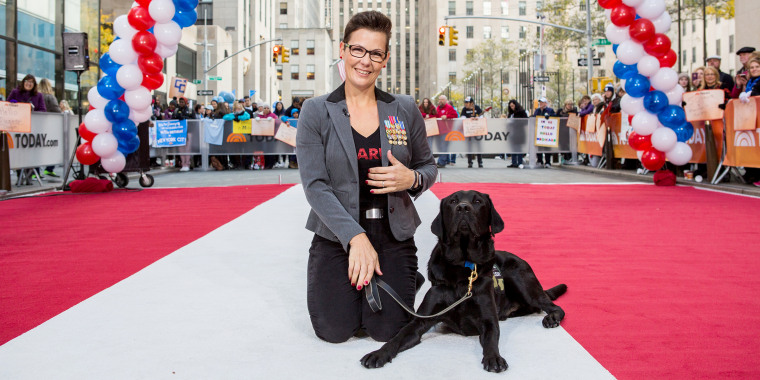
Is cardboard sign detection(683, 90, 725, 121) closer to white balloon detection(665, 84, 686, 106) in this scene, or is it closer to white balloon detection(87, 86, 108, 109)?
white balloon detection(665, 84, 686, 106)

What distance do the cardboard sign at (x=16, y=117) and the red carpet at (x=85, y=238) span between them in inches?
53.8

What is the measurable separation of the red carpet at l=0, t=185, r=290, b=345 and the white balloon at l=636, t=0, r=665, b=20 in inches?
283

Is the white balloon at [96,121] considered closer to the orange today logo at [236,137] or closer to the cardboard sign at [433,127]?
the orange today logo at [236,137]

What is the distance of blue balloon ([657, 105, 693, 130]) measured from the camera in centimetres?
1245

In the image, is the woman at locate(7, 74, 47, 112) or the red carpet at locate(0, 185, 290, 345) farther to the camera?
the woman at locate(7, 74, 47, 112)

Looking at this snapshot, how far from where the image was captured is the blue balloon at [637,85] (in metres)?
12.6

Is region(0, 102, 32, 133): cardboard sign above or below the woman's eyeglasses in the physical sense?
above

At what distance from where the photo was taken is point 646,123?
41.3 feet

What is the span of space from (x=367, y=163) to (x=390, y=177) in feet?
0.96

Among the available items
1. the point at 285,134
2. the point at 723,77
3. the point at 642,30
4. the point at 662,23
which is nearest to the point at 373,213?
the point at 642,30

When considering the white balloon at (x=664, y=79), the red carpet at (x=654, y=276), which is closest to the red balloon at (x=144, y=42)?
the red carpet at (x=654, y=276)

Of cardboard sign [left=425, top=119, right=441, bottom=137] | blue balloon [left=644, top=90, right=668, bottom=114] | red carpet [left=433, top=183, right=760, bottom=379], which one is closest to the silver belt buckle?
red carpet [left=433, top=183, right=760, bottom=379]

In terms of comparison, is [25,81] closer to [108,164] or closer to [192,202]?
[108,164]

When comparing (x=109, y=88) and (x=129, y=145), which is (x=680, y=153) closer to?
(x=129, y=145)
